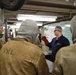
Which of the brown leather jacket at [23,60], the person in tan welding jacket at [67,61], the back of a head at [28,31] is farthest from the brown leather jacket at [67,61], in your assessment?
the back of a head at [28,31]

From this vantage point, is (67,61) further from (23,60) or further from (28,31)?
(28,31)

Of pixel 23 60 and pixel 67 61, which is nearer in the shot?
pixel 67 61

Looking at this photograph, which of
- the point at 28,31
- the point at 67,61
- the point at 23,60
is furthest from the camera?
the point at 28,31

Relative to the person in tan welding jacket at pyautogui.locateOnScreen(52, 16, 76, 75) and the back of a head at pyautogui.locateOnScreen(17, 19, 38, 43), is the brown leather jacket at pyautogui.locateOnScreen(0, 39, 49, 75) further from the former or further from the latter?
the person in tan welding jacket at pyautogui.locateOnScreen(52, 16, 76, 75)

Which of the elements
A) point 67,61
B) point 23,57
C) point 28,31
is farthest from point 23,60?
point 67,61

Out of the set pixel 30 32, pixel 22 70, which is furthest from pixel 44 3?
pixel 22 70

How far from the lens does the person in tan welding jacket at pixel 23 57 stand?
177 cm

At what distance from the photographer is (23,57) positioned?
5.82ft

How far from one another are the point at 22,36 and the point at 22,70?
1.37 feet

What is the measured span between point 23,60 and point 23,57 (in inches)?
1.3

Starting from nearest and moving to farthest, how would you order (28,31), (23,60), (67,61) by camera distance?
(67,61)
(23,60)
(28,31)

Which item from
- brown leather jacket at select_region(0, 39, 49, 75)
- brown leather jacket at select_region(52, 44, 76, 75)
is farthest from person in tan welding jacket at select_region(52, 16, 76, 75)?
brown leather jacket at select_region(0, 39, 49, 75)

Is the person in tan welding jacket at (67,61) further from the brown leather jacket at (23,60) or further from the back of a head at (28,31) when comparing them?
the back of a head at (28,31)

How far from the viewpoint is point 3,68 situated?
6.36 ft
